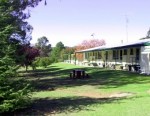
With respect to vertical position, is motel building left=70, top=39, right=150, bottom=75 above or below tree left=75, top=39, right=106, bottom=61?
below

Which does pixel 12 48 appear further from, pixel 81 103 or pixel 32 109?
pixel 81 103

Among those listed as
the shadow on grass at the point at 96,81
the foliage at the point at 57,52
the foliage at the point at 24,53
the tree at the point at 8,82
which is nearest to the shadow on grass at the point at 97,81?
the shadow on grass at the point at 96,81

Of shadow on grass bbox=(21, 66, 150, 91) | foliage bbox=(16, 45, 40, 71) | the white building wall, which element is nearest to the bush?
foliage bbox=(16, 45, 40, 71)

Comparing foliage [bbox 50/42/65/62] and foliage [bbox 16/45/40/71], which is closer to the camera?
foliage [bbox 16/45/40/71]

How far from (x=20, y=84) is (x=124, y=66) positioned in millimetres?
30182

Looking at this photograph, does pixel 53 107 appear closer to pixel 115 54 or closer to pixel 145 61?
pixel 145 61

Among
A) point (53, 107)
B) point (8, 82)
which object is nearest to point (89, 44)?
point (53, 107)

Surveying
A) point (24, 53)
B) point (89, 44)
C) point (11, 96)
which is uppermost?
point (89, 44)

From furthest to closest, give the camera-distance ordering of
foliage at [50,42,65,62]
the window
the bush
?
foliage at [50,42,65,62] → the window → the bush

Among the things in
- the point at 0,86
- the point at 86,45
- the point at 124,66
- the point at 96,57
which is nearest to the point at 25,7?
the point at 124,66

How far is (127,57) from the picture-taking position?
4200 centimetres

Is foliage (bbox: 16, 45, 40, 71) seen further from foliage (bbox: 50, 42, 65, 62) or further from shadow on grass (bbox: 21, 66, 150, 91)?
foliage (bbox: 50, 42, 65, 62)

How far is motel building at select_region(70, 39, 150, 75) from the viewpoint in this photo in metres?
33.8

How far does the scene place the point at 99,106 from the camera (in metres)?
14.3
